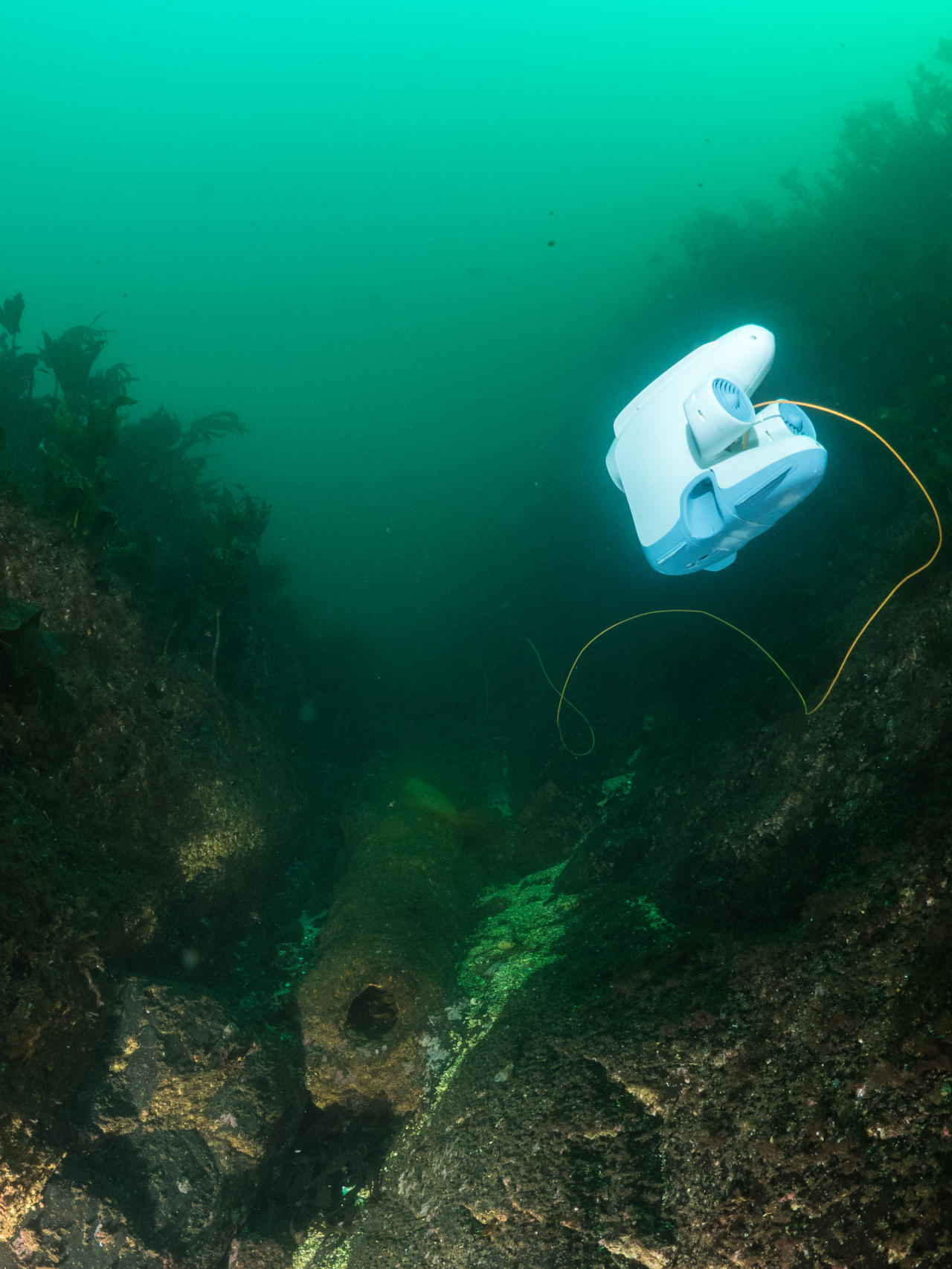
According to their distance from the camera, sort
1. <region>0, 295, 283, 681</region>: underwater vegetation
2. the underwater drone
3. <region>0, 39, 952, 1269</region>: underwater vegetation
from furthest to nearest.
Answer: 1. <region>0, 295, 283, 681</region>: underwater vegetation
2. the underwater drone
3. <region>0, 39, 952, 1269</region>: underwater vegetation

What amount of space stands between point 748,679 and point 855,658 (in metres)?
1.55

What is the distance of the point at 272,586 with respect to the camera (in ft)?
24.7

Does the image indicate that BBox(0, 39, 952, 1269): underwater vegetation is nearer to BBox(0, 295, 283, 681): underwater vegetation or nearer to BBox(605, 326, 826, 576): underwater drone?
BBox(0, 295, 283, 681): underwater vegetation

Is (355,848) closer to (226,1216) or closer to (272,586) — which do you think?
(226,1216)

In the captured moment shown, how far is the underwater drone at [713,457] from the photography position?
3152 mm

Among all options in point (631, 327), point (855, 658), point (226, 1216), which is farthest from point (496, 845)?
point (631, 327)

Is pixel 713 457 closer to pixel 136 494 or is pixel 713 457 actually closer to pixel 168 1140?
pixel 168 1140

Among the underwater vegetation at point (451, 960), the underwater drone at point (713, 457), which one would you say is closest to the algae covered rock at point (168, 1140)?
the underwater vegetation at point (451, 960)

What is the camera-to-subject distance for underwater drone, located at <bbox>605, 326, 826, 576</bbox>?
3152mm

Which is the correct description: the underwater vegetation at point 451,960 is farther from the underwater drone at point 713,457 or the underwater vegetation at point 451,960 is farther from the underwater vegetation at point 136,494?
the underwater drone at point 713,457

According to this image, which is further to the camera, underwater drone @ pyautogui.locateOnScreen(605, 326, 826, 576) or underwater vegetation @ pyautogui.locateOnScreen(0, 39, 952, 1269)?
underwater drone @ pyautogui.locateOnScreen(605, 326, 826, 576)

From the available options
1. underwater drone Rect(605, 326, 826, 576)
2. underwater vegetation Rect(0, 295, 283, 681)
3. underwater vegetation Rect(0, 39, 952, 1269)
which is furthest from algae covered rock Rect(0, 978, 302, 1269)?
underwater drone Rect(605, 326, 826, 576)

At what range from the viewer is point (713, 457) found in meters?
3.34

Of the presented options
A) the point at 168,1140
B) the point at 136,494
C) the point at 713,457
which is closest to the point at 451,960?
the point at 168,1140
